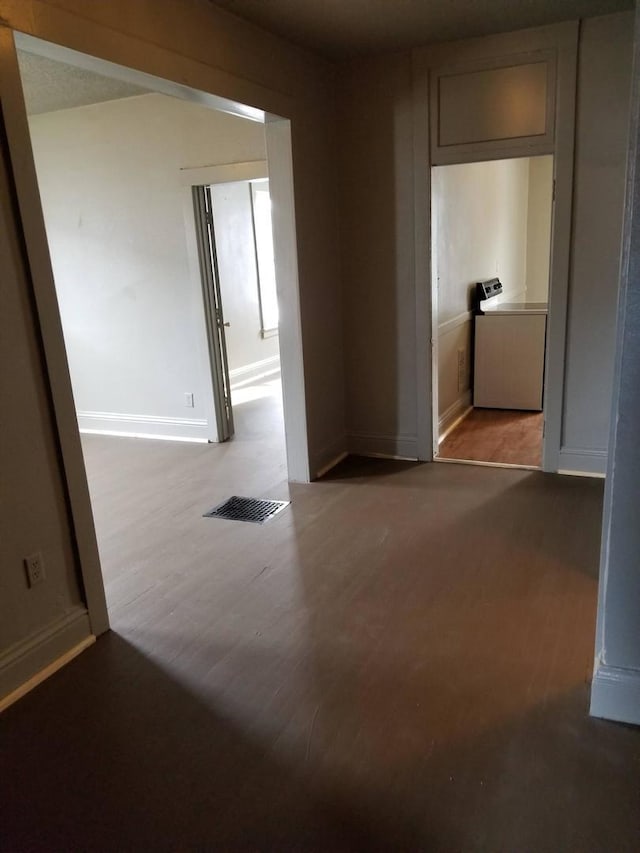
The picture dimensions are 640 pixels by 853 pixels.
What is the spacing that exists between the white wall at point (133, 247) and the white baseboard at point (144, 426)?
0.04ft

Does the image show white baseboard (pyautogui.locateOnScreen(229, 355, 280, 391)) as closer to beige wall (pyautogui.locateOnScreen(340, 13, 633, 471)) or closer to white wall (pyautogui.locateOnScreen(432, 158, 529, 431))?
white wall (pyautogui.locateOnScreen(432, 158, 529, 431))

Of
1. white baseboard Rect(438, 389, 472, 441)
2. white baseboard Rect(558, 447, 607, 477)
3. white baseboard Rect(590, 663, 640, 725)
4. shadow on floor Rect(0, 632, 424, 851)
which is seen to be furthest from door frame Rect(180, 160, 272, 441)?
white baseboard Rect(590, 663, 640, 725)

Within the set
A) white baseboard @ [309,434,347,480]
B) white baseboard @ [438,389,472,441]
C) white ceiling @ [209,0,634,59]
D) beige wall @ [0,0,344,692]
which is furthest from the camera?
white baseboard @ [438,389,472,441]

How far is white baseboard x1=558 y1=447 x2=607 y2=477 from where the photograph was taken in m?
3.95

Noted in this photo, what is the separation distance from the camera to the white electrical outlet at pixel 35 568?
7.45ft

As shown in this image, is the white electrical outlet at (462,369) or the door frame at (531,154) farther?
the white electrical outlet at (462,369)

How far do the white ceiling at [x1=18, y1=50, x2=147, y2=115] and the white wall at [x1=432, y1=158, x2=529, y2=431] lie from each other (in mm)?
2273

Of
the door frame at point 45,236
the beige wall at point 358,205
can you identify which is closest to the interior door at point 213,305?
the beige wall at point 358,205

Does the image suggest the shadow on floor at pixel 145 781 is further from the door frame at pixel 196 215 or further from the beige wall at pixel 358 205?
the door frame at pixel 196 215

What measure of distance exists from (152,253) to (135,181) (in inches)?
21.4

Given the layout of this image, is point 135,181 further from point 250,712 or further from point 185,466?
point 250,712

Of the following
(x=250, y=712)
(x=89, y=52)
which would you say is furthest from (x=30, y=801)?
(x=89, y=52)

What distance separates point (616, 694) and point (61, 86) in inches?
184

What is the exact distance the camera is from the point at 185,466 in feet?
15.2
